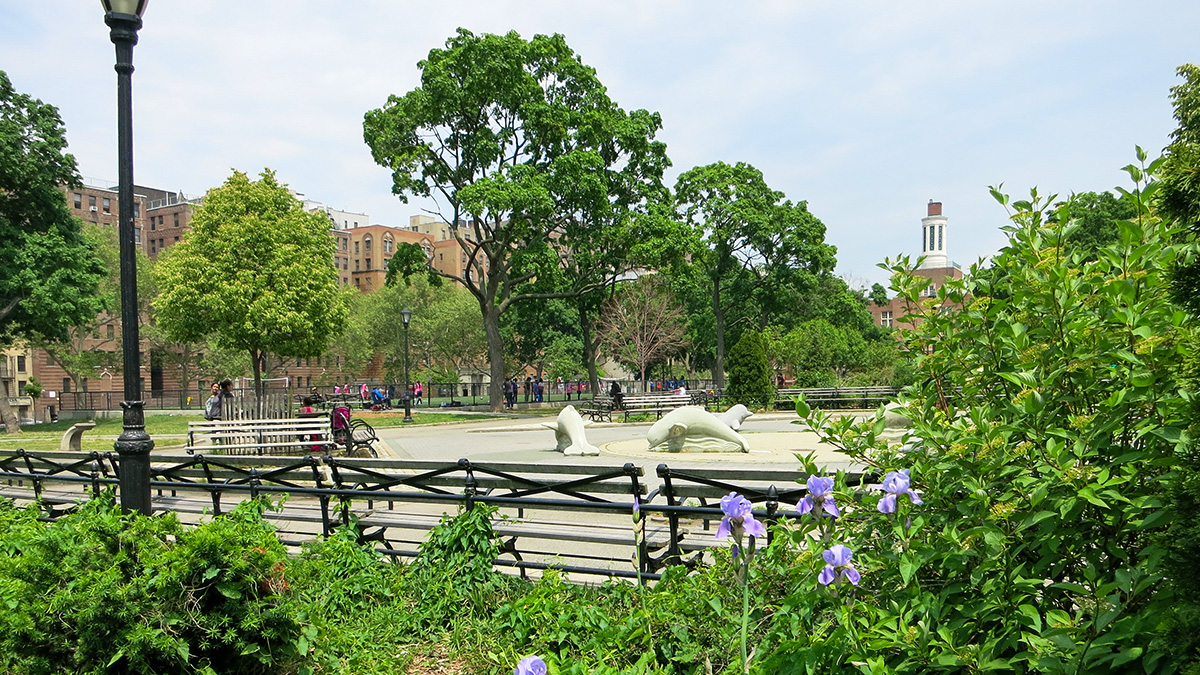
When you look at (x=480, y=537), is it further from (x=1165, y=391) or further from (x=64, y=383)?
(x=64, y=383)

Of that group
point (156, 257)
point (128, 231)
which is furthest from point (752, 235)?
point (156, 257)

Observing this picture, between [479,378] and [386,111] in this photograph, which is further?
[479,378]

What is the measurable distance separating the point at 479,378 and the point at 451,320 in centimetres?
1443

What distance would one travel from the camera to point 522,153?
32312 mm

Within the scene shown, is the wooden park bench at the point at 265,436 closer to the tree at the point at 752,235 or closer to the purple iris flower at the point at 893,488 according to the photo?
the purple iris flower at the point at 893,488

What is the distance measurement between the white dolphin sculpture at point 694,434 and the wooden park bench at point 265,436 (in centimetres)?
574

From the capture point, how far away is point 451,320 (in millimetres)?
58188

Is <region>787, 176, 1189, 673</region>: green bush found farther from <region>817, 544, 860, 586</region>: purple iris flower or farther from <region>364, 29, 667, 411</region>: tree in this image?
<region>364, 29, 667, 411</region>: tree

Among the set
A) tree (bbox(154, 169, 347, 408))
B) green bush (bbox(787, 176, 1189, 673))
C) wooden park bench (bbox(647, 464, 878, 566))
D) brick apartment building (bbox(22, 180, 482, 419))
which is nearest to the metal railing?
wooden park bench (bbox(647, 464, 878, 566))

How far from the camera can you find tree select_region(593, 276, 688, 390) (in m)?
45.9

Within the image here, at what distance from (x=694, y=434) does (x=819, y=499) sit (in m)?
12.9

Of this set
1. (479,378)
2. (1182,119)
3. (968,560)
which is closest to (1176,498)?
(968,560)

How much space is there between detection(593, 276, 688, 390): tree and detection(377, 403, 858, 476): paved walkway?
1724cm

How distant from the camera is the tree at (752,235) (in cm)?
4269
